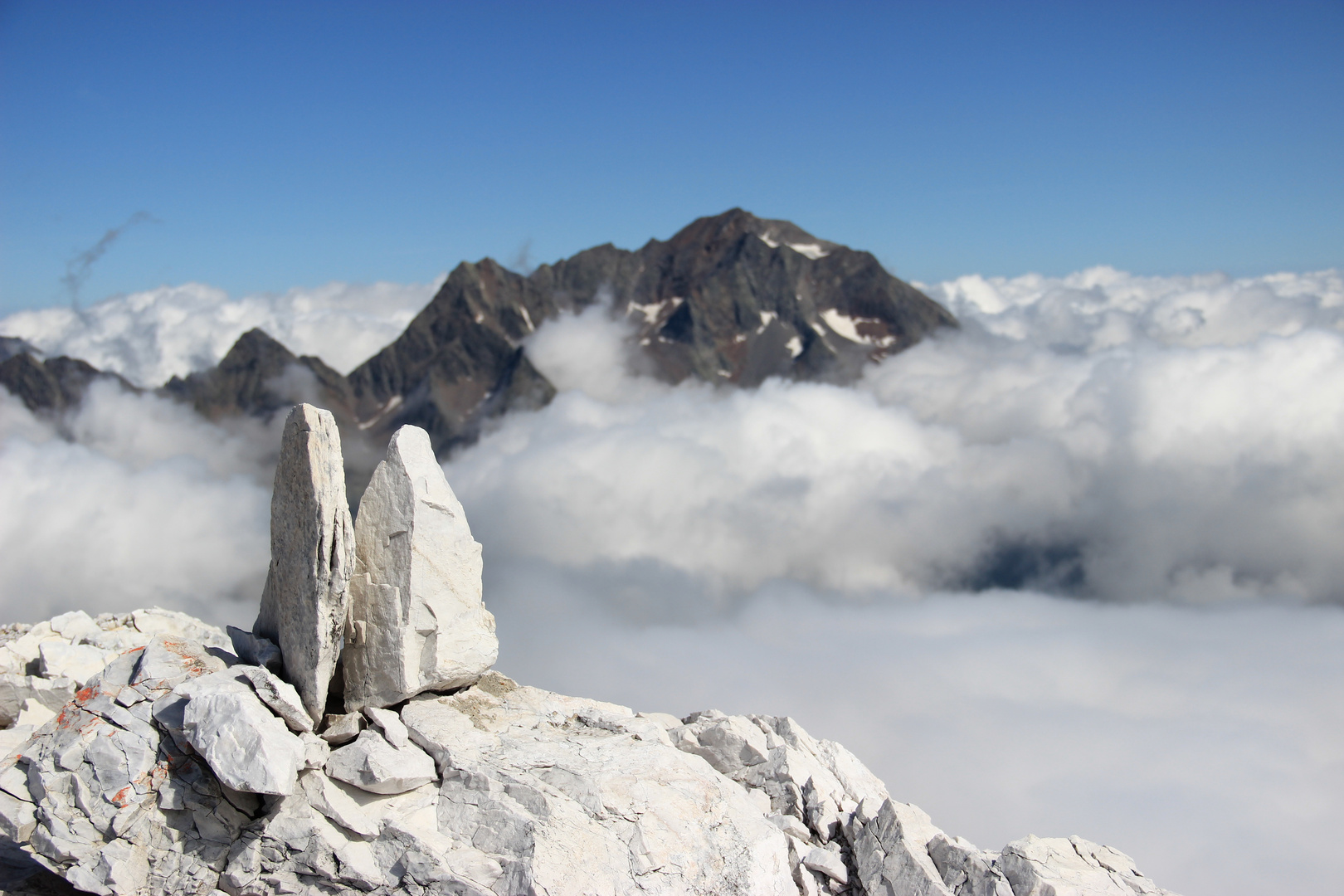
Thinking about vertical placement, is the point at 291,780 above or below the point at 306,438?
below

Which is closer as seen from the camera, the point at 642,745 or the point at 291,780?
the point at 291,780

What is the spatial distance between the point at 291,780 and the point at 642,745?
6528 mm

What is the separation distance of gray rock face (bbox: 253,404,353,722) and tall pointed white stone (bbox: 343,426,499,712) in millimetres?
972

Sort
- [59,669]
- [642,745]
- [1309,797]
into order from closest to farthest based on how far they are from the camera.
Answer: [642,745]
[59,669]
[1309,797]

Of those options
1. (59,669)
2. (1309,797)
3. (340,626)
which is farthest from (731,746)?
(1309,797)

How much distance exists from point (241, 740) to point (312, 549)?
3478 millimetres

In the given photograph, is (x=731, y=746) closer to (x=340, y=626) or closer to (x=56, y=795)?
(x=340, y=626)

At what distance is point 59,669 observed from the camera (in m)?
20.5

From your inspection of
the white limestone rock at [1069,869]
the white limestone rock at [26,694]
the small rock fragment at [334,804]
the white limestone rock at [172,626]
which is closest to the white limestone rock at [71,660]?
the white limestone rock at [26,694]

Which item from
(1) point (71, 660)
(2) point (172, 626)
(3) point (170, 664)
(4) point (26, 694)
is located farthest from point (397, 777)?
(2) point (172, 626)

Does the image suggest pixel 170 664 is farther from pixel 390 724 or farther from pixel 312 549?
pixel 390 724

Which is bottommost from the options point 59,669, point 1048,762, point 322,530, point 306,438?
point 1048,762

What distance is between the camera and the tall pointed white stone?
16.4 meters

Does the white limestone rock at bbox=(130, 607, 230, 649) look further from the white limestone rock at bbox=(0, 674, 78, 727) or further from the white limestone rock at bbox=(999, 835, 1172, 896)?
the white limestone rock at bbox=(999, 835, 1172, 896)
